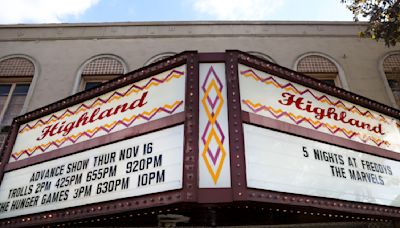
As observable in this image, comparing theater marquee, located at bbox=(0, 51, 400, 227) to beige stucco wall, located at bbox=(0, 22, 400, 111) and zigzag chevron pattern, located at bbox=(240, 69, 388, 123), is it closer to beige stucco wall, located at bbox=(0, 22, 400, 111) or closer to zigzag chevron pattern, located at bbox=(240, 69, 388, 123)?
zigzag chevron pattern, located at bbox=(240, 69, 388, 123)

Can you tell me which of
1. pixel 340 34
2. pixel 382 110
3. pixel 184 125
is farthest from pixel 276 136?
pixel 340 34

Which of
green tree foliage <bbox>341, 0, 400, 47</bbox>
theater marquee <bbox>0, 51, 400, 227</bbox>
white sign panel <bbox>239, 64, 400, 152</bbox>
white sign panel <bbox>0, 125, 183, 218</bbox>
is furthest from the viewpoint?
green tree foliage <bbox>341, 0, 400, 47</bbox>

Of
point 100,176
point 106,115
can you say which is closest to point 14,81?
point 106,115

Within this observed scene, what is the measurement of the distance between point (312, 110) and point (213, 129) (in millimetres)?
2204

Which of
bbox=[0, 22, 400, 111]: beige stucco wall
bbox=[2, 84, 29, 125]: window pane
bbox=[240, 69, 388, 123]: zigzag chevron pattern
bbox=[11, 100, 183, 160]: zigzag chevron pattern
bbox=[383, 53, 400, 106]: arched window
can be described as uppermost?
bbox=[0, 22, 400, 111]: beige stucco wall

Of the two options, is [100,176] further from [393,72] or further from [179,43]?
[393,72]

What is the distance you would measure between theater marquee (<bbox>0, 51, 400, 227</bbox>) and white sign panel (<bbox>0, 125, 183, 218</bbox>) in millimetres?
20

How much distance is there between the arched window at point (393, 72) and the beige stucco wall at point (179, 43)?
0.24 m

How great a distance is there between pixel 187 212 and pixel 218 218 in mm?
720

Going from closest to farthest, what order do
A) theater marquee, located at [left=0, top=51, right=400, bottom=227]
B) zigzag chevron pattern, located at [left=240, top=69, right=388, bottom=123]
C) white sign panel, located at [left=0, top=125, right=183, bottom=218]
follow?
1. theater marquee, located at [left=0, top=51, right=400, bottom=227]
2. white sign panel, located at [left=0, top=125, right=183, bottom=218]
3. zigzag chevron pattern, located at [left=240, top=69, right=388, bottom=123]

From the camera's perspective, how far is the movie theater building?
4.65 m

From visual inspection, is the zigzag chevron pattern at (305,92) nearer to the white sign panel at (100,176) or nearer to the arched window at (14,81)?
the white sign panel at (100,176)

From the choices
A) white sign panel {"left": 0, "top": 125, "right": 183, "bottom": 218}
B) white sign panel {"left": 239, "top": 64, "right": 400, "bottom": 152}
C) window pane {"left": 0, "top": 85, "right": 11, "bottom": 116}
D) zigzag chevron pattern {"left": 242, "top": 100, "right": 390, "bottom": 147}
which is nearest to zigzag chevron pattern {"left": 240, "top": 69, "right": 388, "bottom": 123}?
white sign panel {"left": 239, "top": 64, "right": 400, "bottom": 152}

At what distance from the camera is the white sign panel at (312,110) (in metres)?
5.54
